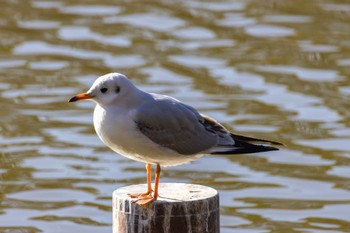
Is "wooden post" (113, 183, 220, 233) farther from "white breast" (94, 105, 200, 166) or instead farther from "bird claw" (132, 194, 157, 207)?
"white breast" (94, 105, 200, 166)

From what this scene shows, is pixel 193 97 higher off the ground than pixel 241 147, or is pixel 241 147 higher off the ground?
pixel 241 147

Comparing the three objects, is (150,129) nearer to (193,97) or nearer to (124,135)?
(124,135)

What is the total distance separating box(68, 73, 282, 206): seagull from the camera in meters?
5.62

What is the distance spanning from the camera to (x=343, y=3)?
15.1 m

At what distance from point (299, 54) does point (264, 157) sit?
313cm

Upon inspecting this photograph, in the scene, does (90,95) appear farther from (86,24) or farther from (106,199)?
(86,24)

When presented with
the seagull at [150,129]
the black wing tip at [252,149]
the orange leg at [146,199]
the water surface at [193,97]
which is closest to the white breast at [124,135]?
the seagull at [150,129]

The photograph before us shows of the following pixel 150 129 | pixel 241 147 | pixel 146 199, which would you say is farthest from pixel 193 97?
pixel 146 199

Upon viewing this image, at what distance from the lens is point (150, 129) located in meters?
5.75

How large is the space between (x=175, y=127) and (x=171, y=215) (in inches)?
26.2

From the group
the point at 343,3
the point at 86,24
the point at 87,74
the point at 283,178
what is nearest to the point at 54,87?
the point at 87,74

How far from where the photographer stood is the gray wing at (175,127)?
5746mm

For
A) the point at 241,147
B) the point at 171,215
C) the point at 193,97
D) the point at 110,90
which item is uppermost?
the point at 110,90

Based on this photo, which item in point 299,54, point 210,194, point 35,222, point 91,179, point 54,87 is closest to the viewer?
point 210,194
